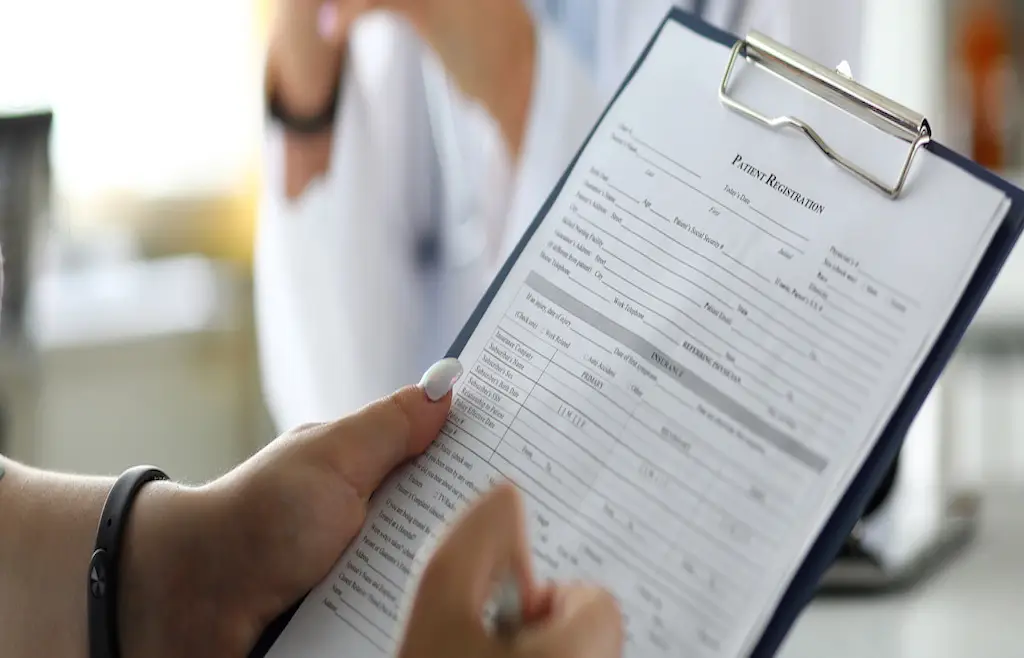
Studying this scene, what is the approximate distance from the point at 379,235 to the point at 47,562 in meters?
0.42

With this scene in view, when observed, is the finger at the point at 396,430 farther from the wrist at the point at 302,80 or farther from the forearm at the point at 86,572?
the wrist at the point at 302,80

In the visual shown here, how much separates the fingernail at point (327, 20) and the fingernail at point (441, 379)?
462mm

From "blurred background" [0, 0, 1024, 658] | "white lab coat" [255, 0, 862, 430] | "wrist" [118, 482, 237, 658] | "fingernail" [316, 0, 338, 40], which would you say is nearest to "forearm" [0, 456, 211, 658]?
"wrist" [118, 482, 237, 658]

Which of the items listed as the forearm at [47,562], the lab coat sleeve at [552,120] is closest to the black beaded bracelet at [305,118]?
the lab coat sleeve at [552,120]

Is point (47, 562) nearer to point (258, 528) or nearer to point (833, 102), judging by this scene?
point (258, 528)

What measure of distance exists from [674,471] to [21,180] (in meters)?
1.34

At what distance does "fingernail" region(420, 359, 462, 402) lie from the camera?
0.44 m

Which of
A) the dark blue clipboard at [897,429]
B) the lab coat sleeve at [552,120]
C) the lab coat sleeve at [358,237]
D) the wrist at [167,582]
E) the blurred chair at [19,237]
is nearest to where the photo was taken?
the dark blue clipboard at [897,429]

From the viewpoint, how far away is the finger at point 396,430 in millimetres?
441

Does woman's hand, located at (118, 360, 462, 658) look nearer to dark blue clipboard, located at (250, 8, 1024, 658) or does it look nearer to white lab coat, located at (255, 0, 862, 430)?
dark blue clipboard, located at (250, 8, 1024, 658)

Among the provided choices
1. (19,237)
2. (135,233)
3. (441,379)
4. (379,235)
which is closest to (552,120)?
(379,235)

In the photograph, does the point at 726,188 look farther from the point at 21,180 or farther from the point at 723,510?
the point at 21,180

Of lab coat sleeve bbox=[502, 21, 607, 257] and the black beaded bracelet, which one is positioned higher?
lab coat sleeve bbox=[502, 21, 607, 257]

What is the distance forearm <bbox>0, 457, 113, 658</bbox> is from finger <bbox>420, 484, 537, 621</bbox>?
169 mm
